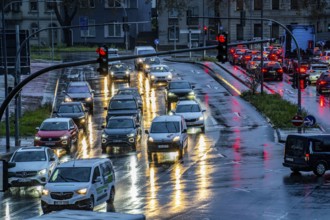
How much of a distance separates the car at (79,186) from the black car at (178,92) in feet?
96.6

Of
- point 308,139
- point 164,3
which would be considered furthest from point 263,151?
point 164,3

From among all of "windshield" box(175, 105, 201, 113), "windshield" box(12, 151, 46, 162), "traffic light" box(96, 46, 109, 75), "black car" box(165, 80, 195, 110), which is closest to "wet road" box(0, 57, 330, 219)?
"windshield" box(12, 151, 46, 162)

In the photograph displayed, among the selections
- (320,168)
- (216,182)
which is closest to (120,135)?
(216,182)

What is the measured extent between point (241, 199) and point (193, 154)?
12227mm

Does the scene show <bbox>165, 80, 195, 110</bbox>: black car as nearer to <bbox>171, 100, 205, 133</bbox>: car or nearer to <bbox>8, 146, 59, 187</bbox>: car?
<bbox>171, 100, 205, 133</bbox>: car

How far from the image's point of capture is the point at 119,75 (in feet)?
242

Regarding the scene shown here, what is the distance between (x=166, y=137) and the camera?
41.0 meters

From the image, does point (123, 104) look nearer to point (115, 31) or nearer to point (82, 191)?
point (82, 191)

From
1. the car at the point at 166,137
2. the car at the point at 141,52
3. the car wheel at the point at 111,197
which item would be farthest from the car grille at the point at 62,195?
the car at the point at 141,52

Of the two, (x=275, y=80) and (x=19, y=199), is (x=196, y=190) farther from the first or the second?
(x=275, y=80)

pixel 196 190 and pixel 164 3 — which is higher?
pixel 164 3

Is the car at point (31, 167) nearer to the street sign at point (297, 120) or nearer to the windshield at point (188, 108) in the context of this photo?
the street sign at point (297, 120)

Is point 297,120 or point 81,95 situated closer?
point 297,120

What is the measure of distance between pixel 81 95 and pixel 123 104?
637 centimetres
